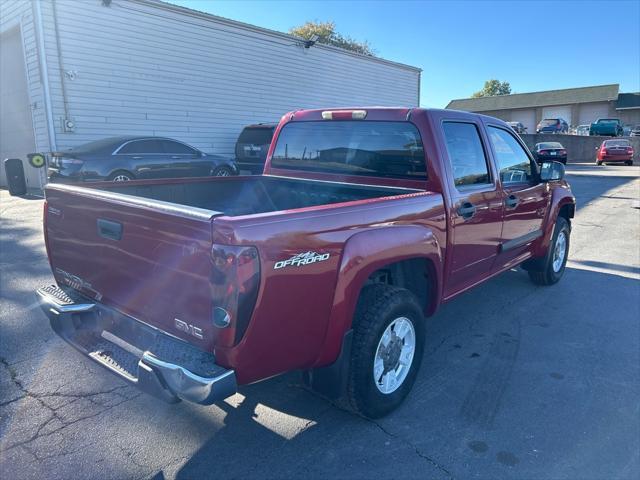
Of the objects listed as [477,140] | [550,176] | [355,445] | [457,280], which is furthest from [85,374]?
[550,176]

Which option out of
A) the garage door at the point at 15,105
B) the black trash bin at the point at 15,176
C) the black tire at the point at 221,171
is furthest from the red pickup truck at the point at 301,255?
the garage door at the point at 15,105

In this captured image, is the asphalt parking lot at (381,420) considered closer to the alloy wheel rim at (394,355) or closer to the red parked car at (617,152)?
the alloy wheel rim at (394,355)

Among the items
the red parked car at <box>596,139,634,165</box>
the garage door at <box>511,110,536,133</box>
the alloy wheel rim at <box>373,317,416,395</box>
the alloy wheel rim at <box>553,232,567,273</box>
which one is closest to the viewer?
the alloy wheel rim at <box>373,317,416,395</box>

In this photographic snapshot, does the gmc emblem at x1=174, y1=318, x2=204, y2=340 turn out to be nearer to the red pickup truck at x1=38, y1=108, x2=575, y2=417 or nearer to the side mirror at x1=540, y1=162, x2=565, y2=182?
the red pickup truck at x1=38, y1=108, x2=575, y2=417

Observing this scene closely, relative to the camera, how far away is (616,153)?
2767cm

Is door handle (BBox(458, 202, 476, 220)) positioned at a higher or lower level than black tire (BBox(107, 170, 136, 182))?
higher

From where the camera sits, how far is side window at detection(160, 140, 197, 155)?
11.7 metres

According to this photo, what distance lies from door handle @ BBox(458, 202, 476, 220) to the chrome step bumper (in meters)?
2.20

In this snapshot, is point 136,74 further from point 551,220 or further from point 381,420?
point 381,420

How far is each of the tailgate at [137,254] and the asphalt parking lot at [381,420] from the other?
2.52 feet

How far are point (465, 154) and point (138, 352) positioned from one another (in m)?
2.83

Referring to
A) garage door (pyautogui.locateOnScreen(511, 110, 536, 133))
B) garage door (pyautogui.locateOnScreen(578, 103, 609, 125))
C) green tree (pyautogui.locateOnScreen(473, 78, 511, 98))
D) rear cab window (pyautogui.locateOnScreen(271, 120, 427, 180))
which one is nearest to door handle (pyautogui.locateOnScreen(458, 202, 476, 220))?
rear cab window (pyautogui.locateOnScreen(271, 120, 427, 180))

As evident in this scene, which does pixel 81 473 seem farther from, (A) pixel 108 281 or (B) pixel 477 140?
(B) pixel 477 140

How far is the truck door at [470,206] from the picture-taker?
363 centimetres
